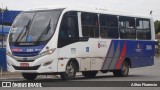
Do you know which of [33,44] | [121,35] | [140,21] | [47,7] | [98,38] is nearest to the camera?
[33,44]

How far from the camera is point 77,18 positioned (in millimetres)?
22578

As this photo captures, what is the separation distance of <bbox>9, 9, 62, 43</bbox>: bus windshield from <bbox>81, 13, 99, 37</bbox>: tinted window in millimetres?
1855

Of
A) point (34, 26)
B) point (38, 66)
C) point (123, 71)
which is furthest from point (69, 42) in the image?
point (123, 71)

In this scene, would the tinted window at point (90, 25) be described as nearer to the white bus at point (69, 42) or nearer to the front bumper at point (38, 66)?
the white bus at point (69, 42)

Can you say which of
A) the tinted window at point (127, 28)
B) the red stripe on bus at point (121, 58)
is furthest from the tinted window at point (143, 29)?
the red stripe on bus at point (121, 58)

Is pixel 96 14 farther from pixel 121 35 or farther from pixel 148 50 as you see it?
pixel 148 50

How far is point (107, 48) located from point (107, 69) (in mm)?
1022

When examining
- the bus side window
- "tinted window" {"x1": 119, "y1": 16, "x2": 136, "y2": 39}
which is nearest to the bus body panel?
the bus side window

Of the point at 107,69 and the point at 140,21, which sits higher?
the point at 140,21

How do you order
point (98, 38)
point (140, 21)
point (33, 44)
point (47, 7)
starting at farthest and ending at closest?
point (140, 21), point (98, 38), point (47, 7), point (33, 44)

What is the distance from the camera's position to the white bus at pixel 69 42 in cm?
2077

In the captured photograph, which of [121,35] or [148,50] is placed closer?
[121,35]

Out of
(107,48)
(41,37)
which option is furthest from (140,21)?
(41,37)

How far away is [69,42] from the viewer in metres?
21.8
